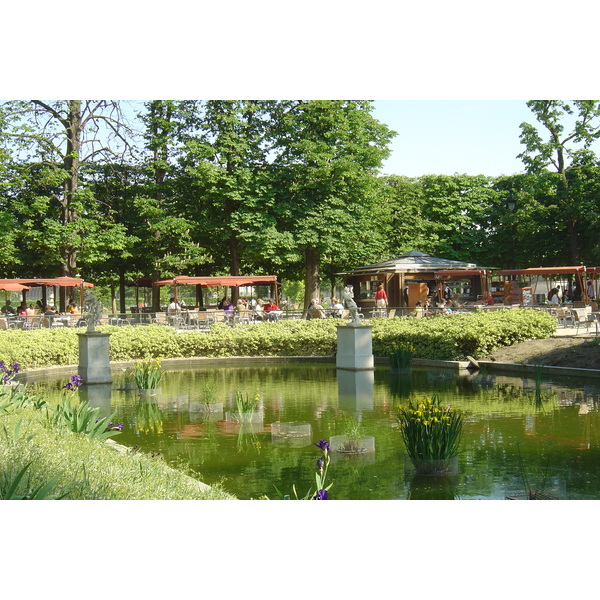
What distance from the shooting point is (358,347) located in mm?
15750

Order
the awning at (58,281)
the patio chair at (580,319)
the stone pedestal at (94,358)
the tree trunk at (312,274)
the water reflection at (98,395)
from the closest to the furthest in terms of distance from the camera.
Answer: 1. the water reflection at (98,395)
2. the stone pedestal at (94,358)
3. the patio chair at (580,319)
4. the awning at (58,281)
5. the tree trunk at (312,274)

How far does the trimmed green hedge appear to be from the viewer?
655 inches

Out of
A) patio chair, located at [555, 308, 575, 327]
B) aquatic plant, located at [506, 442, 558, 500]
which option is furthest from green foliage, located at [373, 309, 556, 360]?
aquatic plant, located at [506, 442, 558, 500]

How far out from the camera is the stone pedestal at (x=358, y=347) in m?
15.7

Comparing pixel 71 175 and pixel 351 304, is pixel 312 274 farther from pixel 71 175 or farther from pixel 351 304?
pixel 351 304

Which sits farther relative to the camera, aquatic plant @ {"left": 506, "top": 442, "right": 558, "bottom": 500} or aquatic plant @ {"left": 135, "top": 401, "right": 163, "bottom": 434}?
aquatic plant @ {"left": 135, "top": 401, "right": 163, "bottom": 434}

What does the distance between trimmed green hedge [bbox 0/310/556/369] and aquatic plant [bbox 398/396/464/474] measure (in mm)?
9534

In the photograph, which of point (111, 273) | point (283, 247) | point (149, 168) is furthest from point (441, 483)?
point (111, 273)

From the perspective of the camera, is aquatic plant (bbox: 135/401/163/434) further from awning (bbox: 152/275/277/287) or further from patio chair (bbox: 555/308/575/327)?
awning (bbox: 152/275/277/287)

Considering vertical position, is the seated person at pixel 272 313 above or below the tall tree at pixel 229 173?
below

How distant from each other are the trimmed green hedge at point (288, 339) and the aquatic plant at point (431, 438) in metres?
9.53

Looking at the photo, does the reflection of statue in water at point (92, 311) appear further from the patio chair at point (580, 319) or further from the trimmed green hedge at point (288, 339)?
the patio chair at point (580, 319)

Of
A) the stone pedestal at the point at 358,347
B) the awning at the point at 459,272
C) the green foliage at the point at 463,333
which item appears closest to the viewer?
the stone pedestal at the point at 358,347

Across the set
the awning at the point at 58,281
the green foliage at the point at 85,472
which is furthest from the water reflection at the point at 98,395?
the awning at the point at 58,281
